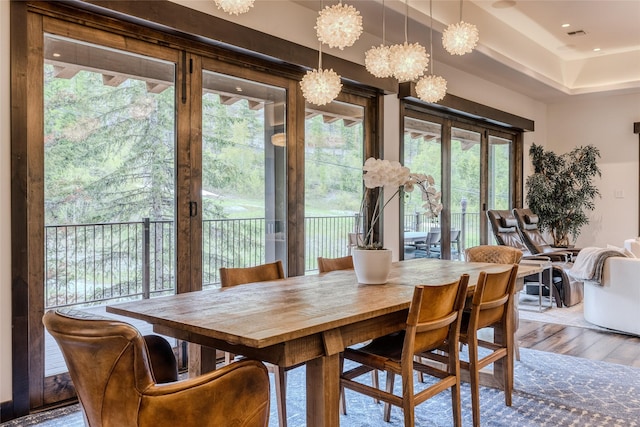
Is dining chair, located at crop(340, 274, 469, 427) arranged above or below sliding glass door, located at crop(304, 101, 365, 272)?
below

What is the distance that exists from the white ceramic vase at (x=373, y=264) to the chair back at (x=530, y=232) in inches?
174

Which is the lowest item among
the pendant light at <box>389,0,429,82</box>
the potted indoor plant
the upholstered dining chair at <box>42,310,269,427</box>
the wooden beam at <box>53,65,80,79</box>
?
the upholstered dining chair at <box>42,310,269,427</box>

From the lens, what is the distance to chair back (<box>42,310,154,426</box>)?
1392mm

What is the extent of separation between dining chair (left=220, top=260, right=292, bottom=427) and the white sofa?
3.28 m

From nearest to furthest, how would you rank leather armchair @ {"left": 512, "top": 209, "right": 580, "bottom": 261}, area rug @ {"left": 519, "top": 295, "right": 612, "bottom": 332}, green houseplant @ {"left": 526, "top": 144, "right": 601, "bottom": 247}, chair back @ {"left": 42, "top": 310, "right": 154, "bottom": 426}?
chair back @ {"left": 42, "top": 310, "right": 154, "bottom": 426}
area rug @ {"left": 519, "top": 295, "right": 612, "bottom": 332}
leather armchair @ {"left": 512, "top": 209, "right": 580, "bottom": 261}
green houseplant @ {"left": 526, "top": 144, "right": 601, "bottom": 247}

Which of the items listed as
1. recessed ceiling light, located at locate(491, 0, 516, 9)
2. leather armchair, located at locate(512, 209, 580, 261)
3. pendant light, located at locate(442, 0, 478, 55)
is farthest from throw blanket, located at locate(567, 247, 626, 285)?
recessed ceiling light, located at locate(491, 0, 516, 9)

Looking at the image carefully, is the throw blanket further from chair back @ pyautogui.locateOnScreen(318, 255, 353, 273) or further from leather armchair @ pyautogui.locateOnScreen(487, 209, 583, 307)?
chair back @ pyautogui.locateOnScreen(318, 255, 353, 273)

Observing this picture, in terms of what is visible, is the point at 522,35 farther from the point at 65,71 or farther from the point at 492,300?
the point at 65,71

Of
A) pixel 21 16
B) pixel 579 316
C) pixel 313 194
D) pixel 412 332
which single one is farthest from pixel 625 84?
pixel 21 16

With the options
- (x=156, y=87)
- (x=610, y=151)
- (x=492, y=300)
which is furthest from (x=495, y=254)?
(x=610, y=151)

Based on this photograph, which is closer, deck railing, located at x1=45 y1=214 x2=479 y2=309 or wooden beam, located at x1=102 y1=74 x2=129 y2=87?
deck railing, located at x1=45 y1=214 x2=479 y2=309

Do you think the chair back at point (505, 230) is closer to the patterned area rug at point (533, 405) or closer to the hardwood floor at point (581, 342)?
the hardwood floor at point (581, 342)

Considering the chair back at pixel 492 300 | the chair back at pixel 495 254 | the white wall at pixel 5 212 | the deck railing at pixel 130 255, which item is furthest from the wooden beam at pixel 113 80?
the chair back at pixel 495 254

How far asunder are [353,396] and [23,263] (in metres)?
2.01
